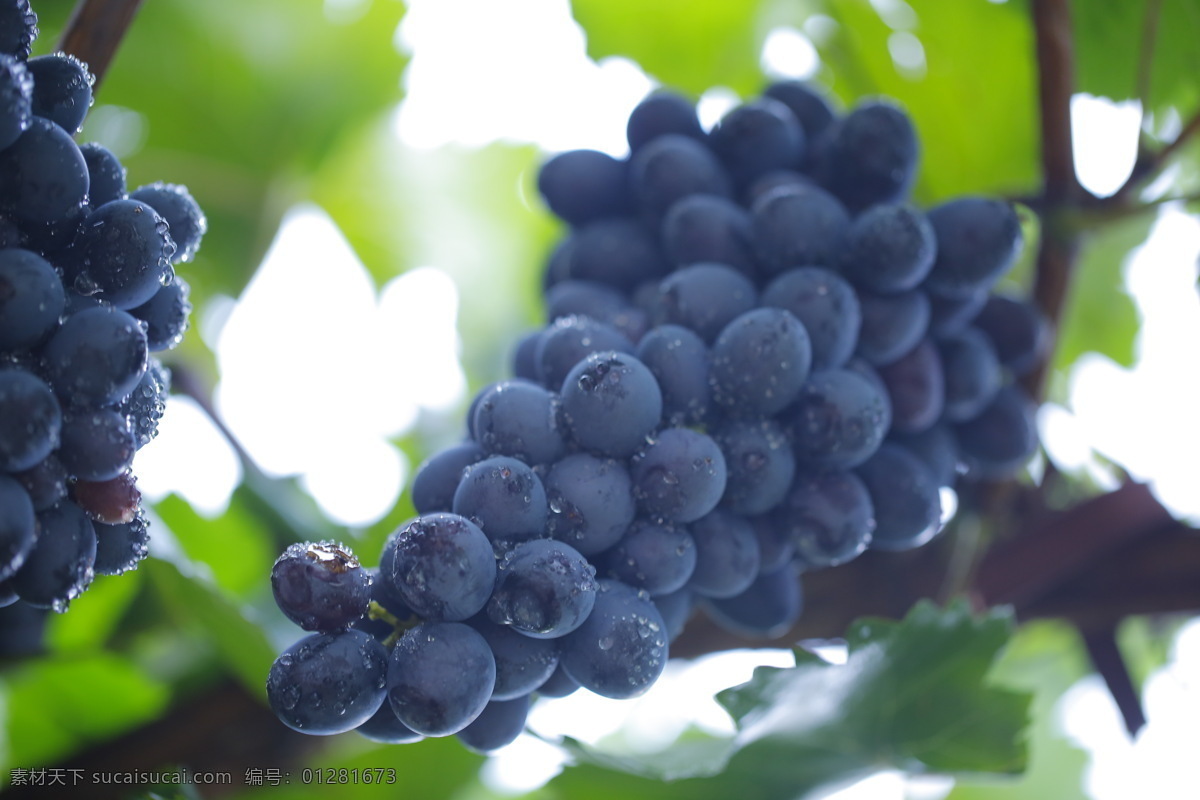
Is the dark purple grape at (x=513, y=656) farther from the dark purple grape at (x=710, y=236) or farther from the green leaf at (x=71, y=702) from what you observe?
the green leaf at (x=71, y=702)

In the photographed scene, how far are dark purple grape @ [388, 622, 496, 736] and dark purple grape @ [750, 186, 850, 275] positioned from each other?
0.41 metres

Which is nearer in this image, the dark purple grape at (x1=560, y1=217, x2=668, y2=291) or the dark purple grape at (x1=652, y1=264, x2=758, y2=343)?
the dark purple grape at (x1=652, y1=264, x2=758, y2=343)

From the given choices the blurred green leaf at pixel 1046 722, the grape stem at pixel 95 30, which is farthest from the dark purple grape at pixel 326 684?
the blurred green leaf at pixel 1046 722

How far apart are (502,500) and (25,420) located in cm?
26

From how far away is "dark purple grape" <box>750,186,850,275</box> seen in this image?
0.76 metres

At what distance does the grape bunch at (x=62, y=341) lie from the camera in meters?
0.47

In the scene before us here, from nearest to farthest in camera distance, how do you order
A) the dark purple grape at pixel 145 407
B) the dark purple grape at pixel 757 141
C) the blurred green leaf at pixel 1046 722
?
the dark purple grape at pixel 145 407, the dark purple grape at pixel 757 141, the blurred green leaf at pixel 1046 722

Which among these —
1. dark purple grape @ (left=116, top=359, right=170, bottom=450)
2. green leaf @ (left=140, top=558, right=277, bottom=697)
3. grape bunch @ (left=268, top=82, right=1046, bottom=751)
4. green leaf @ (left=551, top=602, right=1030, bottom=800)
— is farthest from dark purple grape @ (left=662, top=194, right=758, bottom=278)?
green leaf @ (left=140, top=558, right=277, bottom=697)

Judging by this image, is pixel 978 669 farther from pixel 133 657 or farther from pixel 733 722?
pixel 133 657

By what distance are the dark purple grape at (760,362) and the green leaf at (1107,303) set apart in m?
0.79

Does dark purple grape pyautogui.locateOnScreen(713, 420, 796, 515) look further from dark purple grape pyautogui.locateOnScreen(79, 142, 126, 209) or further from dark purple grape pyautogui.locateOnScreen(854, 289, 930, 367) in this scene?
dark purple grape pyautogui.locateOnScreen(79, 142, 126, 209)

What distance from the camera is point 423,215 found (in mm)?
1699

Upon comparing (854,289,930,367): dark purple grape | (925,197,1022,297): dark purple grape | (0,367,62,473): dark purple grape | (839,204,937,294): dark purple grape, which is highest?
(925,197,1022,297): dark purple grape

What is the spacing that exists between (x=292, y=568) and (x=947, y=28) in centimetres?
99
